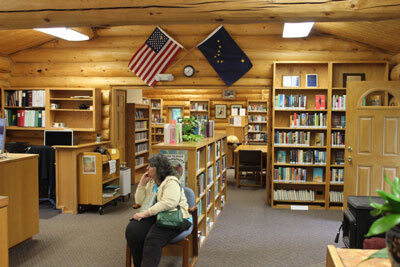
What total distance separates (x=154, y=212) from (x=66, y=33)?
398 centimetres

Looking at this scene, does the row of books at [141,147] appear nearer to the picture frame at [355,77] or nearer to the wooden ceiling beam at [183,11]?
the picture frame at [355,77]

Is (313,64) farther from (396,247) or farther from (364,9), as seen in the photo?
(396,247)

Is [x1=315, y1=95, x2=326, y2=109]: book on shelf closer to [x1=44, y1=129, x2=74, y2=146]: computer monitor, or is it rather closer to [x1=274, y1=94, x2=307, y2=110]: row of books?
[x1=274, y1=94, x2=307, y2=110]: row of books

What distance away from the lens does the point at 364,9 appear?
3408 mm

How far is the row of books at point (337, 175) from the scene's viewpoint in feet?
21.7

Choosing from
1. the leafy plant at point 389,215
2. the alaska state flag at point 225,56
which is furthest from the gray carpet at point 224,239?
the leafy plant at point 389,215

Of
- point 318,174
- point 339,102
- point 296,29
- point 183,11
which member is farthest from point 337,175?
point 183,11

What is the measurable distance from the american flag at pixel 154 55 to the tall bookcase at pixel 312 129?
1.91 m

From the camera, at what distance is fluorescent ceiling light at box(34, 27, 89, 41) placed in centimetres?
577

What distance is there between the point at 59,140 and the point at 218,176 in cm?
290

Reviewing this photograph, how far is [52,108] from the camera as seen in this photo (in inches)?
275

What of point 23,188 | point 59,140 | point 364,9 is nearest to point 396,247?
point 364,9

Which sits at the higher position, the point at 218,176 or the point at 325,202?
the point at 218,176

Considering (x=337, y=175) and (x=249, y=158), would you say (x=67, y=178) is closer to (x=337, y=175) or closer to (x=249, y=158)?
(x=249, y=158)
